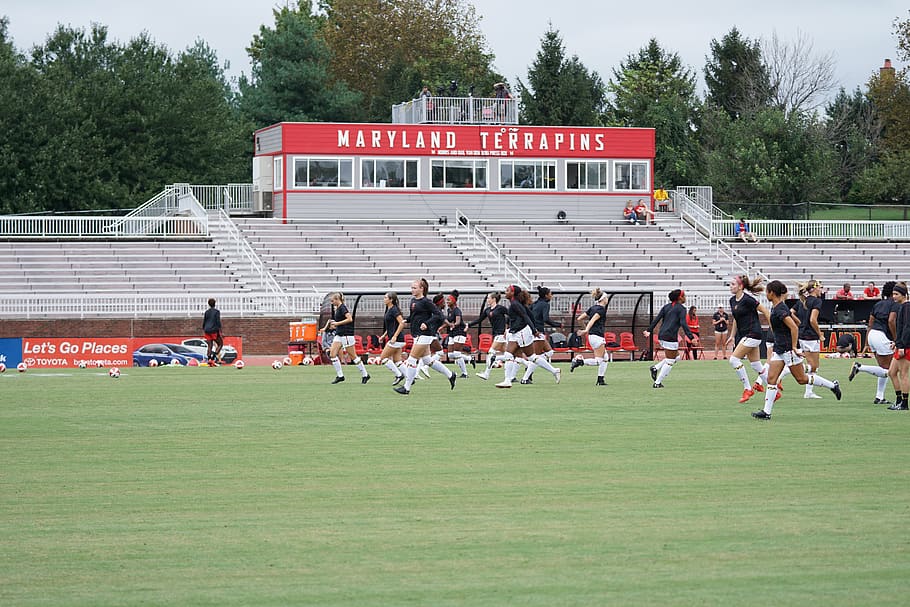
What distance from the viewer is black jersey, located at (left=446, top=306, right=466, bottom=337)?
3156 centimetres

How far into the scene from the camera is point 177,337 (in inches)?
1492

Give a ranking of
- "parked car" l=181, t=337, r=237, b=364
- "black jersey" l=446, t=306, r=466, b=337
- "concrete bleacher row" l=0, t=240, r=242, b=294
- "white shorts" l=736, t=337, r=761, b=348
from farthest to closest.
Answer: "concrete bleacher row" l=0, t=240, r=242, b=294 < "parked car" l=181, t=337, r=237, b=364 < "black jersey" l=446, t=306, r=466, b=337 < "white shorts" l=736, t=337, r=761, b=348

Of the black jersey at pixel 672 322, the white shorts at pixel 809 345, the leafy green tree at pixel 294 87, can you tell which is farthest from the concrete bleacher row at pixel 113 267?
the leafy green tree at pixel 294 87

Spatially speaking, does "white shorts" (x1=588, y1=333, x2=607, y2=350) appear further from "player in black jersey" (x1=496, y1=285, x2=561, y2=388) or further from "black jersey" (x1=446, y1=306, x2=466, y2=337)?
"black jersey" (x1=446, y1=306, x2=466, y2=337)

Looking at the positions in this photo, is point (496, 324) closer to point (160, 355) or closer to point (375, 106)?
point (160, 355)

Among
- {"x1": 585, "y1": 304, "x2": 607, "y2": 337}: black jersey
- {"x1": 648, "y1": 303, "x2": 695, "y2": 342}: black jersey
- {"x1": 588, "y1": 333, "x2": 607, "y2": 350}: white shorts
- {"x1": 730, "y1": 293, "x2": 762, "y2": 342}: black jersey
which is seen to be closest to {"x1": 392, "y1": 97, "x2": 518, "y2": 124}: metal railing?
{"x1": 585, "y1": 304, "x2": 607, "y2": 337}: black jersey

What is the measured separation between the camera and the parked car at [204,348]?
3554 centimetres

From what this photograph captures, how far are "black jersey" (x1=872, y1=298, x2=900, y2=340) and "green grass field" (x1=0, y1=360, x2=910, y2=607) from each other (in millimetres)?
1283

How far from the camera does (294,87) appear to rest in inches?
3194

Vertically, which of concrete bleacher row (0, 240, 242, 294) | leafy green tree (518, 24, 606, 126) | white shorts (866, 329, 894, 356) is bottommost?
white shorts (866, 329, 894, 356)

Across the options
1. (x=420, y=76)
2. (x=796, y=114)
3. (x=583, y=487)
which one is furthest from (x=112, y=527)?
(x=420, y=76)

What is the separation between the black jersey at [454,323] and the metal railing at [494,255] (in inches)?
524

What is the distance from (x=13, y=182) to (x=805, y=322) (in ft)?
152

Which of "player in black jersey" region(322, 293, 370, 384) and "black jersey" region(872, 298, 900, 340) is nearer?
"black jersey" region(872, 298, 900, 340)
